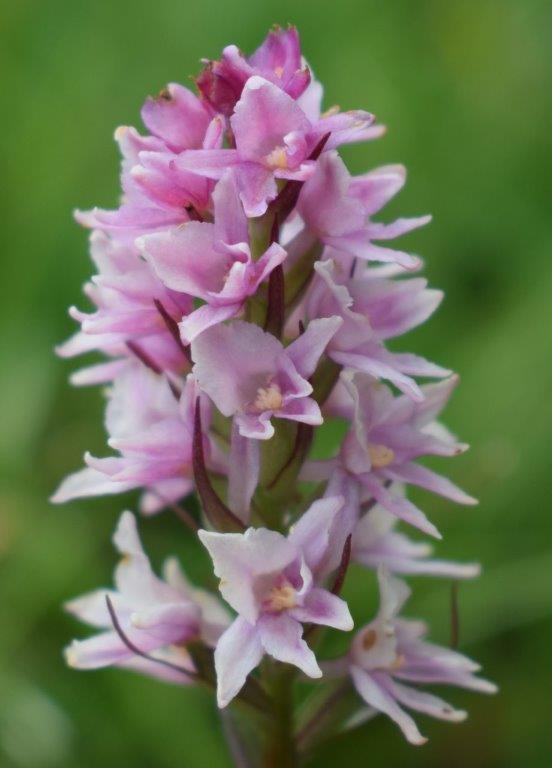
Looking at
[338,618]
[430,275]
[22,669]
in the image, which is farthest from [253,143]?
[430,275]

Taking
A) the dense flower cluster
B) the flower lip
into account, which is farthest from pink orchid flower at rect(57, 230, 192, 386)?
the flower lip

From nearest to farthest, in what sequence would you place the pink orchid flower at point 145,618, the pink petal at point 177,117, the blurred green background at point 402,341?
the pink petal at point 177,117
the pink orchid flower at point 145,618
the blurred green background at point 402,341

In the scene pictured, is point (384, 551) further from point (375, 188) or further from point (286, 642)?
point (375, 188)

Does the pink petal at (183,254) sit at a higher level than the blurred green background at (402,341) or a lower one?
higher

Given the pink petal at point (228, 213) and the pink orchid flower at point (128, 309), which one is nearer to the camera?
the pink petal at point (228, 213)

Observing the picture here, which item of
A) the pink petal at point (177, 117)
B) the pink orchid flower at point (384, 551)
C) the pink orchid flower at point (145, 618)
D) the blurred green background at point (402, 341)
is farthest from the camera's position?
the blurred green background at point (402, 341)

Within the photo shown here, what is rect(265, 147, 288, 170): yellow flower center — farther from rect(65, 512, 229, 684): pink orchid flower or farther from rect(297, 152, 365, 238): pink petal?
rect(65, 512, 229, 684): pink orchid flower

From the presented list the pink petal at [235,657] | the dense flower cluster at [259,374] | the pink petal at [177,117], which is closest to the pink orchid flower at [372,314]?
the dense flower cluster at [259,374]

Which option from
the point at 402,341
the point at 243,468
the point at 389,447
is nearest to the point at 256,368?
the point at 243,468

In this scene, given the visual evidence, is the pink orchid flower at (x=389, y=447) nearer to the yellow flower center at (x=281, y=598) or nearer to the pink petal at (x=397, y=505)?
the pink petal at (x=397, y=505)
